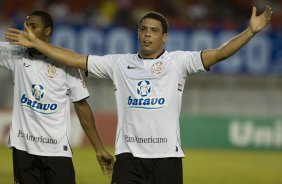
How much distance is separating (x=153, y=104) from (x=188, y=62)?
0.52 m

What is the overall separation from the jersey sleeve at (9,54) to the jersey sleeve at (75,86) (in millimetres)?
535

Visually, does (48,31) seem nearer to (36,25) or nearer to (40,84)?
(36,25)

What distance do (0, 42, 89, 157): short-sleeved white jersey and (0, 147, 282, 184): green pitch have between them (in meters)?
4.02

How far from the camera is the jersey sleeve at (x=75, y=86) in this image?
8062 millimetres

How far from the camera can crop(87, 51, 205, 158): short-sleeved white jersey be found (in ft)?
24.8

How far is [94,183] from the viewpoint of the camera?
1263cm

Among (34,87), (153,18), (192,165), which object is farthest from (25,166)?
(192,165)

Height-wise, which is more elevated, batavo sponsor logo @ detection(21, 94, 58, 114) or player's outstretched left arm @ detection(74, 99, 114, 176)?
batavo sponsor logo @ detection(21, 94, 58, 114)

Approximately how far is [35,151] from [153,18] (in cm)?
170

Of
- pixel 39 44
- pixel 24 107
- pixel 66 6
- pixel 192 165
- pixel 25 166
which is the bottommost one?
pixel 192 165

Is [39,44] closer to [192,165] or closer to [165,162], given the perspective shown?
[165,162]

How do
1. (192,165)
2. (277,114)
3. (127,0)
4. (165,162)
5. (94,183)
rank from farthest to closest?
1. (127,0)
2. (277,114)
3. (192,165)
4. (94,183)
5. (165,162)

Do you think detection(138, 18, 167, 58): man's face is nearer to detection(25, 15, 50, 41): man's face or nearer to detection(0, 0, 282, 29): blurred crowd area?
detection(25, 15, 50, 41): man's face

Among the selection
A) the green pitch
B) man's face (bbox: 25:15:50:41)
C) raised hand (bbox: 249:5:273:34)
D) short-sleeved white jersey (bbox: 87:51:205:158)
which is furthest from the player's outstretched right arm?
the green pitch
